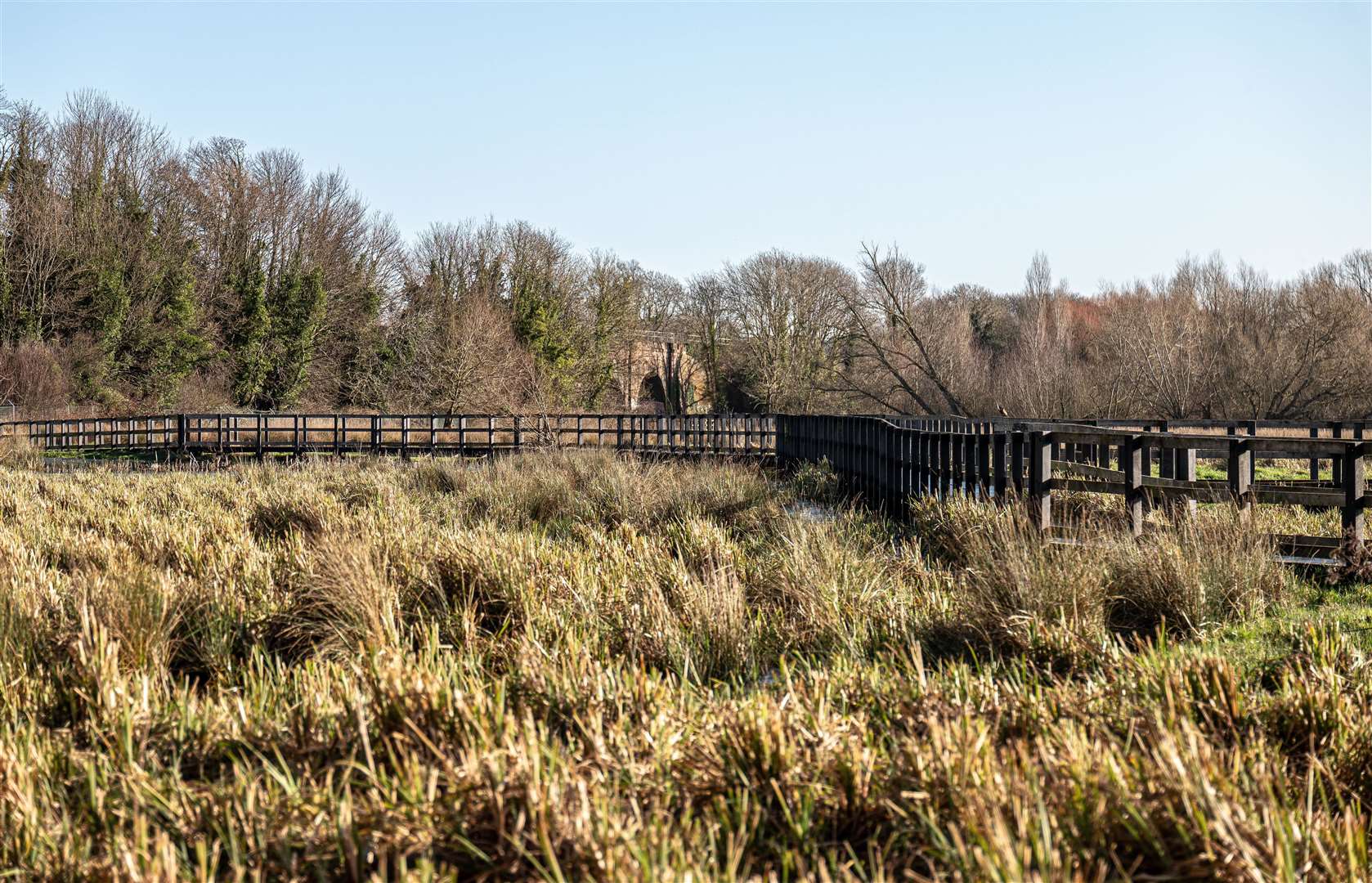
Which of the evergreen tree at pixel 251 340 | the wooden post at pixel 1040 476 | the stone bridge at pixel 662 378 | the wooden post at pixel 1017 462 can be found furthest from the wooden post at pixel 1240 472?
the stone bridge at pixel 662 378

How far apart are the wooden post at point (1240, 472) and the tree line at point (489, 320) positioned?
21.3 meters

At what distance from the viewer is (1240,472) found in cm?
880

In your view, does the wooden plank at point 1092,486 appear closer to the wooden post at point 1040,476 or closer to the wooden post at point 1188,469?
the wooden post at point 1040,476

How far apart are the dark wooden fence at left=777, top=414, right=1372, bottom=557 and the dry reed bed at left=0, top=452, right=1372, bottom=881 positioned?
107 cm

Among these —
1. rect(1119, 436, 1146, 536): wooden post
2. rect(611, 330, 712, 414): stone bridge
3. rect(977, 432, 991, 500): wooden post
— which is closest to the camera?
rect(1119, 436, 1146, 536): wooden post

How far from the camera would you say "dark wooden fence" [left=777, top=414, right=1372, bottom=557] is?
27.5 ft

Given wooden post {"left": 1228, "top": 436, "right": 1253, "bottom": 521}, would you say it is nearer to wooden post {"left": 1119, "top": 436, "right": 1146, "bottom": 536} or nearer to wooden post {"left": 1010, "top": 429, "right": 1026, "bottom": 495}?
wooden post {"left": 1119, "top": 436, "right": 1146, "bottom": 536}

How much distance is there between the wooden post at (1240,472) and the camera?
28.6 ft

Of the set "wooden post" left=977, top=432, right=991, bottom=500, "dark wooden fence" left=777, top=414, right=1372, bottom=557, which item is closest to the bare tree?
"dark wooden fence" left=777, top=414, right=1372, bottom=557

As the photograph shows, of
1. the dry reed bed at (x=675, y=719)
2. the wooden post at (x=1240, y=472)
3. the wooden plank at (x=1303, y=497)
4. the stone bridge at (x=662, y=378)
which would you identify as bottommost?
the dry reed bed at (x=675, y=719)

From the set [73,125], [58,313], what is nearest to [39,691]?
[58,313]

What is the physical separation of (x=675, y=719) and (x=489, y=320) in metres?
39.1

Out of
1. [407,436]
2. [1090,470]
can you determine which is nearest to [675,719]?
[1090,470]

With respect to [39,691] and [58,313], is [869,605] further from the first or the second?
[58,313]
